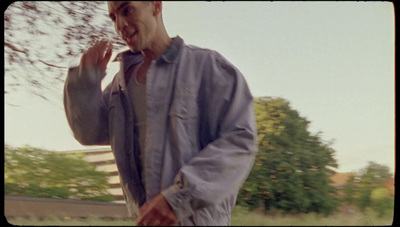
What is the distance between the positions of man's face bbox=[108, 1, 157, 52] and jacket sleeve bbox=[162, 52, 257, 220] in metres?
0.19

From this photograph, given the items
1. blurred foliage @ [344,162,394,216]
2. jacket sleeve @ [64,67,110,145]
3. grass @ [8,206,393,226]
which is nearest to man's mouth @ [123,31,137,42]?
jacket sleeve @ [64,67,110,145]

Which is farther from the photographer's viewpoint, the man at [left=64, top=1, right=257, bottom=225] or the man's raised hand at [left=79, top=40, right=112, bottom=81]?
the man's raised hand at [left=79, top=40, right=112, bottom=81]

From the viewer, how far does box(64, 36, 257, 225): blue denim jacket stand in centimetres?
145

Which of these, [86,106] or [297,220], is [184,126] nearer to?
[86,106]

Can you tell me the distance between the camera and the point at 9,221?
1.82 m

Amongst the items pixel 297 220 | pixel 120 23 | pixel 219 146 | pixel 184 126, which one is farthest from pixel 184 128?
pixel 297 220

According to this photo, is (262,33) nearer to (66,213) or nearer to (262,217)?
(262,217)

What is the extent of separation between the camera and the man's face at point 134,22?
1493 millimetres

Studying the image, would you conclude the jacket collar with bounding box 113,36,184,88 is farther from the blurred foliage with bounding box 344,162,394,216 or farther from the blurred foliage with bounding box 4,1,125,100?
the blurred foliage with bounding box 344,162,394,216

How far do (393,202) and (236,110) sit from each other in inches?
21.1

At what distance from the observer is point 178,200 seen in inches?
56.5

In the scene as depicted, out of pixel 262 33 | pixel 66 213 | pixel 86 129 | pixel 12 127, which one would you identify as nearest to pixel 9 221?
pixel 66 213

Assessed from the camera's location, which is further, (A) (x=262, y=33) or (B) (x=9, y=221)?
(B) (x=9, y=221)

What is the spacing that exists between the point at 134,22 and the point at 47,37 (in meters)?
0.44
